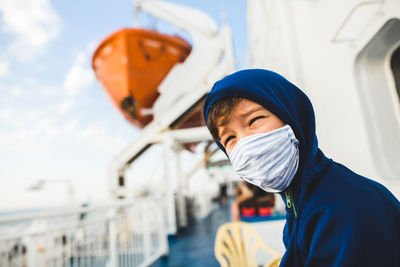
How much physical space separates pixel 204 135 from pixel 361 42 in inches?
184

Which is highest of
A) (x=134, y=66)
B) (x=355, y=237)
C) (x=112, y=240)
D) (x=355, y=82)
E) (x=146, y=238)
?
(x=134, y=66)

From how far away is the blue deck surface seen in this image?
383 cm

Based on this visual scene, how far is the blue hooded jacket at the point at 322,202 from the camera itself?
49cm

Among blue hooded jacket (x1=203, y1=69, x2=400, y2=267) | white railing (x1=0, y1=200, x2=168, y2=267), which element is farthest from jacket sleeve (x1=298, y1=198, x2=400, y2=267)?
white railing (x1=0, y1=200, x2=168, y2=267)

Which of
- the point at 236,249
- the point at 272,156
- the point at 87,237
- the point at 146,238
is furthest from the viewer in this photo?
the point at 146,238

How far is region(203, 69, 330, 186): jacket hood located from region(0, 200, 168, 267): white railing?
2.08 metres

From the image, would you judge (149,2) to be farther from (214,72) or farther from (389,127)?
(389,127)

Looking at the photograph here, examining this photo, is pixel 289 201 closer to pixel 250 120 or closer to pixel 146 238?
pixel 250 120

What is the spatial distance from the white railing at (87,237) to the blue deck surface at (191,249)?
0.29 metres

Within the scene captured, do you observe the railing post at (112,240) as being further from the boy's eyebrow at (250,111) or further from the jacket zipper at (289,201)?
the boy's eyebrow at (250,111)

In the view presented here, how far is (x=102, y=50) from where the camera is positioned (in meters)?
8.24

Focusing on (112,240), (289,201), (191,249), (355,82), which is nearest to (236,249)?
(289,201)

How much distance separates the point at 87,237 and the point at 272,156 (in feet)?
9.52

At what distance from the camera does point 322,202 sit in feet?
1.81
